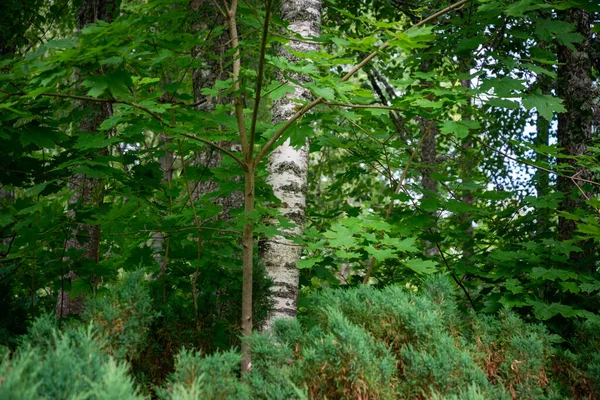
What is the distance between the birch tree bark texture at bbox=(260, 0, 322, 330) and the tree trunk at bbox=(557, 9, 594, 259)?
2640 mm

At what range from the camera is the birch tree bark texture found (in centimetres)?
394

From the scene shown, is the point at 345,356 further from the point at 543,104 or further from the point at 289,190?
the point at 543,104

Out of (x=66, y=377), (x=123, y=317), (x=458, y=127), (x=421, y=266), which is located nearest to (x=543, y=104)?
(x=458, y=127)

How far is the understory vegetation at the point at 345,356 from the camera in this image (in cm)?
214

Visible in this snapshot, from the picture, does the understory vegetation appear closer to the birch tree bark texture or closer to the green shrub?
the green shrub

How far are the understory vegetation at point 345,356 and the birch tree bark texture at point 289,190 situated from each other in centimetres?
68

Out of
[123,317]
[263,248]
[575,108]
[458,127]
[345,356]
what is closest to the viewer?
[345,356]

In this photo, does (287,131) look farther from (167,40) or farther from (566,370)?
(566,370)

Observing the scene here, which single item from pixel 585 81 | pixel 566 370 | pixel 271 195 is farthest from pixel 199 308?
pixel 585 81

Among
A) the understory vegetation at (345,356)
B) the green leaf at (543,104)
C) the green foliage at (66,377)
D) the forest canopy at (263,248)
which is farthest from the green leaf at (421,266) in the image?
the green foliage at (66,377)

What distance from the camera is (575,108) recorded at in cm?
513

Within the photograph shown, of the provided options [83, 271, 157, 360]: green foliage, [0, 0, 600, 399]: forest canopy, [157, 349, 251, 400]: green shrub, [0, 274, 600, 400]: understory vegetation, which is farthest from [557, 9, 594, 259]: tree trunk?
[83, 271, 157, 360]: green foliage

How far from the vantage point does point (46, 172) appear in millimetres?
3938

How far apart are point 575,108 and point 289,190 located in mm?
3078
